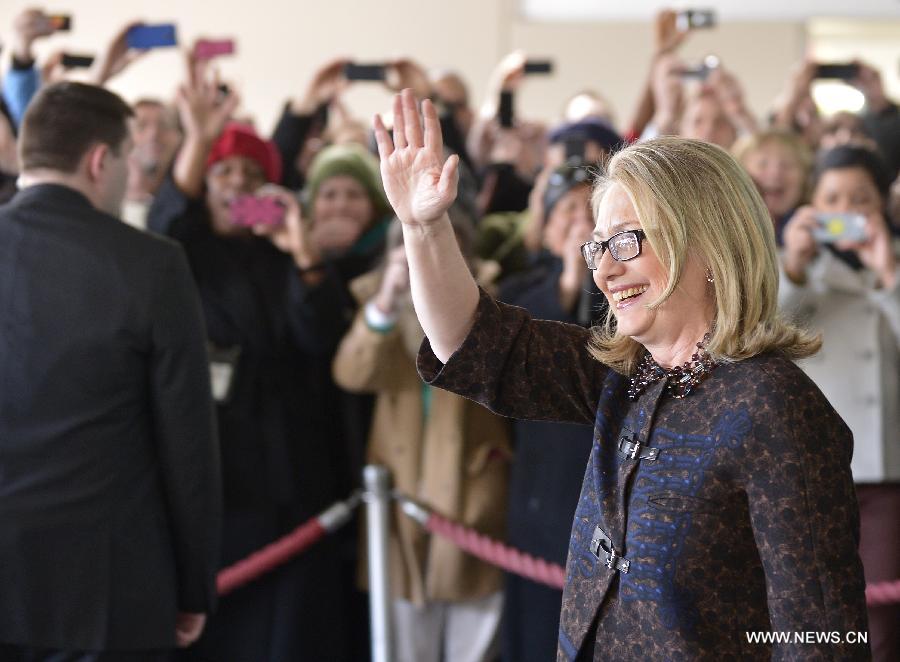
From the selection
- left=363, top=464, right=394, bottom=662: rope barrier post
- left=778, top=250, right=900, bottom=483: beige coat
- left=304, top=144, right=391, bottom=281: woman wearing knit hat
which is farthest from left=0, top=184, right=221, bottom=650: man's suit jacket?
left=778, top=250, right=900, bottom=483: beige coat

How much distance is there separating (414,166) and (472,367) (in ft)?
0.94

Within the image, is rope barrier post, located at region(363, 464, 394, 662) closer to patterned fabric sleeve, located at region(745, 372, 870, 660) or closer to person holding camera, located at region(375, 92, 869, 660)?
person holding camera, located at region(375, 92, 869, 660)

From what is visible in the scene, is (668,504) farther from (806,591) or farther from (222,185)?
(222,185)

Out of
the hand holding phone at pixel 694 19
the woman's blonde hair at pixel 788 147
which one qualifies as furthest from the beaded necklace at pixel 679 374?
the hand holding phone at pixel 694 19

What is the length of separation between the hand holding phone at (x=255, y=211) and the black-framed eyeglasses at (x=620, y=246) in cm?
188

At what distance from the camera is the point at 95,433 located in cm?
225

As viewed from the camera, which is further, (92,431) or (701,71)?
(701,71)

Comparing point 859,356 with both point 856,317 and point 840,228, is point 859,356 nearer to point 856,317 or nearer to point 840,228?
point 856,317

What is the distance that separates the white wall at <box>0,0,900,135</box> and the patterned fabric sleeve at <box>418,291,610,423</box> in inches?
325

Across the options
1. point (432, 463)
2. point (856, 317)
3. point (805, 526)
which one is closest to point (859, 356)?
point (856, 317)

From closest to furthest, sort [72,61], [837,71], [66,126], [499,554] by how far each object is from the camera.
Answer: [66,126], [499,554], [72,61], [837,71]

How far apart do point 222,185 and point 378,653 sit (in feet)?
4.73

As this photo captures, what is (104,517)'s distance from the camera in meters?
2.25

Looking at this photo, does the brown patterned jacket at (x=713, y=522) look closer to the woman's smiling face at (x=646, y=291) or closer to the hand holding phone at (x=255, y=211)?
the woman's smiling face at (x=646, y=291)
